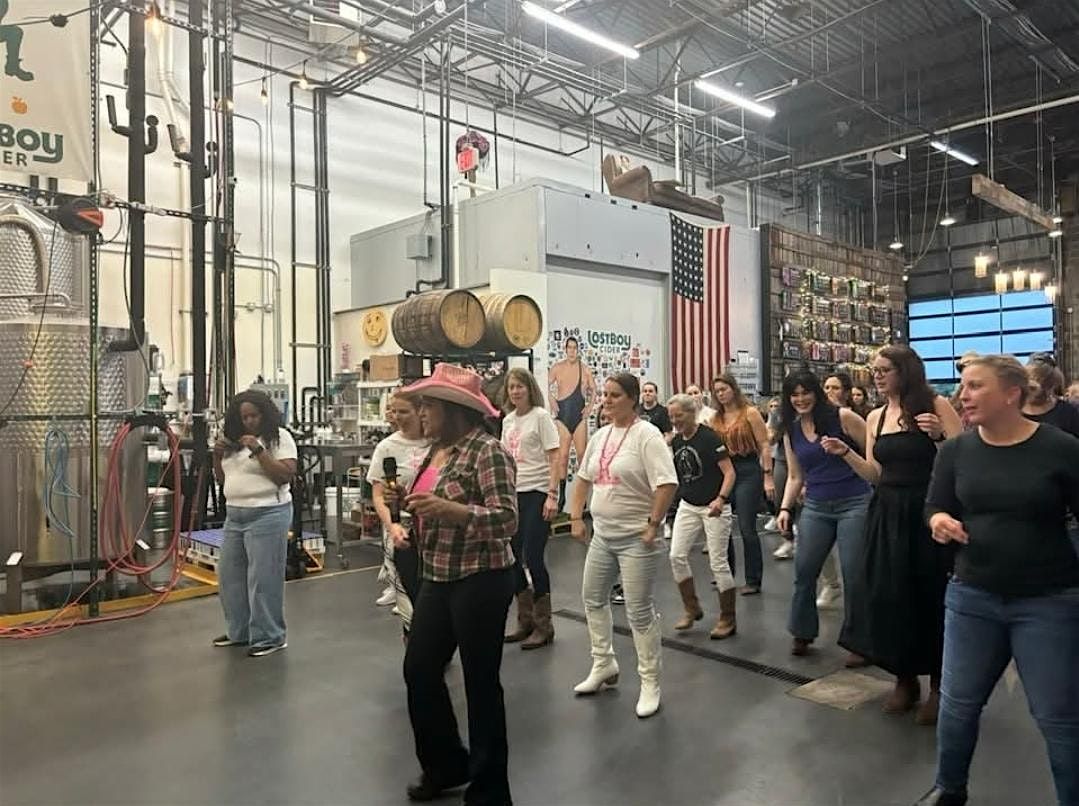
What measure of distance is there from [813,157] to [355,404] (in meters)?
11.3

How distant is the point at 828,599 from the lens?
5.51 m

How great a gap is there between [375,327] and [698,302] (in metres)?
4.29

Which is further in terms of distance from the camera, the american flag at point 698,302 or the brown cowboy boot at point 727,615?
the american flag at point 698,302

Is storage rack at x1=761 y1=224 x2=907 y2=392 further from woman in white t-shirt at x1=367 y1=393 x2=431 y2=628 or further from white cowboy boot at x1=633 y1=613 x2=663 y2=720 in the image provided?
white cowboy boot at x1=633 y1=613 x2=663 y2=720

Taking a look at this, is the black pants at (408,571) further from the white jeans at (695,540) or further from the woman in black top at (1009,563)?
the woman in black top at (1009,563)

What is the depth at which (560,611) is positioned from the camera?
5406mm

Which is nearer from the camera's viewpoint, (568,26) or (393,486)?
(393,486)

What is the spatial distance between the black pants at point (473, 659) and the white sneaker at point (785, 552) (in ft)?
16.6

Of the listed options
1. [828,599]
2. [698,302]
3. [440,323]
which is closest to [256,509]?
[440,323]

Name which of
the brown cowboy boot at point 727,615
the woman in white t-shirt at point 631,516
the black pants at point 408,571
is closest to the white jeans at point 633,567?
the woman in white t-shirt at point 631,516

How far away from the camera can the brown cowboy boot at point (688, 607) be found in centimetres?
484

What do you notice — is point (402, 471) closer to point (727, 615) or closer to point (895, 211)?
point (727, 615)

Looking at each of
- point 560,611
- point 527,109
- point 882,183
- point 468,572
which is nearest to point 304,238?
point 527,109

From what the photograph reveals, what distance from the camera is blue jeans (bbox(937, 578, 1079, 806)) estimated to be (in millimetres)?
2260
